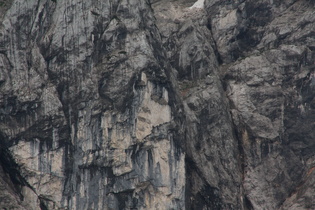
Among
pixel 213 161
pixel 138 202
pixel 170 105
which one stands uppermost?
pixel 170 105

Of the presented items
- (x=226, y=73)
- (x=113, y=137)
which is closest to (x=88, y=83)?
(x=113, y=137)

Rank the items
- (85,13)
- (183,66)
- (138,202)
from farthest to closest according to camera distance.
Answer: (183,66) < (85,13) < (138,202)

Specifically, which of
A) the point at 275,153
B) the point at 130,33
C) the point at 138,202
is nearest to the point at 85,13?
the point at 130,33

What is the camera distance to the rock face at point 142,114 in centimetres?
8425

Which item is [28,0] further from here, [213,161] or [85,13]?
[213,161]

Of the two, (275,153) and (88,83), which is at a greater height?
(88,83)

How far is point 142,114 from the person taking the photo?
85625 millimetres

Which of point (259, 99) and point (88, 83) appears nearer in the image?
point (88, 83)

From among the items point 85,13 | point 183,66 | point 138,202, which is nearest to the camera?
point 138,202

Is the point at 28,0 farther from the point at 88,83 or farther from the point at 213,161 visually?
the point at 213,161

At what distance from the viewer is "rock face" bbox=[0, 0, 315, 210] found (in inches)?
3317

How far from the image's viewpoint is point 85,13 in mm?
89250

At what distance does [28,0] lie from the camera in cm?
9038

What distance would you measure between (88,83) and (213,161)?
18517 mm
